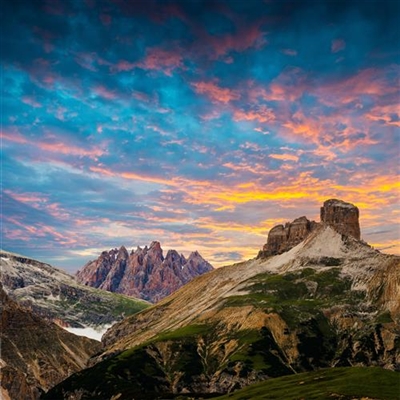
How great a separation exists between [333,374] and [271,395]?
33.2m

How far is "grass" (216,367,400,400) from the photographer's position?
15238 cm

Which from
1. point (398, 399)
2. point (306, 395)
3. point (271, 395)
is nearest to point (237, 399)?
point (271, 395)

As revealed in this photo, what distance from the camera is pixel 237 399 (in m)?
193

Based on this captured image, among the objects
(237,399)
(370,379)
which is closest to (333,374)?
(370,379)

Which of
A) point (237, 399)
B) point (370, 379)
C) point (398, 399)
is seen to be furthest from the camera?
point (237, 399)

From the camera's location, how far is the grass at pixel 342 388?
152 m

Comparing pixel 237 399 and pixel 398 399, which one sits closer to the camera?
pixel 398 399

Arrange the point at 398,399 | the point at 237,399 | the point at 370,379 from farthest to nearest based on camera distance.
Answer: the point at 237,399 → the point at 370,379 → the point at 398,399

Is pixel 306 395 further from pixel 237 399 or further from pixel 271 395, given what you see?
pixel 237 399

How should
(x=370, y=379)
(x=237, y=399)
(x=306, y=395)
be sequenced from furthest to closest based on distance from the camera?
(x=237, y=399) → (x=370, y=379) → (x=306, y=395)

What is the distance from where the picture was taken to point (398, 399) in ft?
480

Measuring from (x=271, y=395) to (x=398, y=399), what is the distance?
48.3 meters

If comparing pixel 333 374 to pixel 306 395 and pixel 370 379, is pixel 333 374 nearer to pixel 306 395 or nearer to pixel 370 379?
pixel 370 379

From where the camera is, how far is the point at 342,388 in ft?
530
